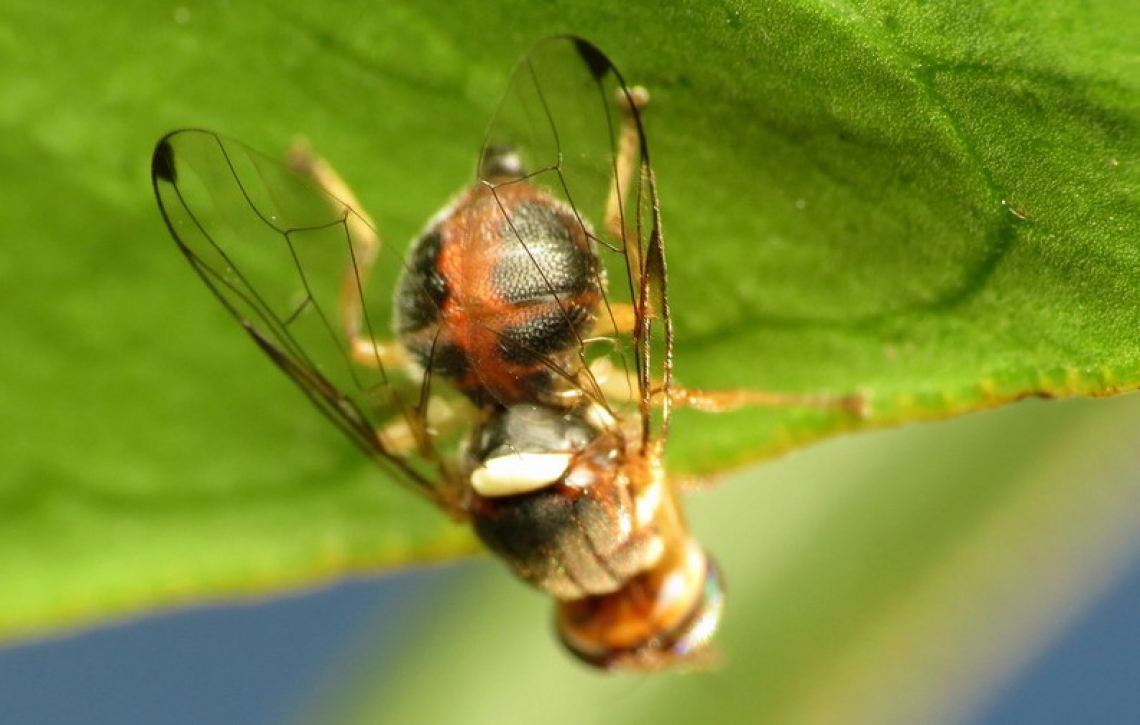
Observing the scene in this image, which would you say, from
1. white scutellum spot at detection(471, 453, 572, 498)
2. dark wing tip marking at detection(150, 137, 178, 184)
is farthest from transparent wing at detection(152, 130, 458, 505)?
white scutellum spot at detection(471, 453, 572, 498)

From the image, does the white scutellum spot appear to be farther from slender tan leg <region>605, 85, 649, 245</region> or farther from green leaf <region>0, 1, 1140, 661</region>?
slender tan leg <region>605, 85, 649, 245</region>

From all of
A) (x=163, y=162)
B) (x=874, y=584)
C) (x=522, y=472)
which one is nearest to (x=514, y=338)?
(x=522, y=472)

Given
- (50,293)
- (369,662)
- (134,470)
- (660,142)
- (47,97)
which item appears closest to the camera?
(660,142)

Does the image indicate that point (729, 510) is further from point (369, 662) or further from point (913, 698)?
point (369, 662)

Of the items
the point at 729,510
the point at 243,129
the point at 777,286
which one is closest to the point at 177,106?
the point at 243,129

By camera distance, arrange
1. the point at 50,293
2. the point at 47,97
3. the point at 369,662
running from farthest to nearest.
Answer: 1. the point at 369,662
2. the point at 50,293
3. the point at 47,97
